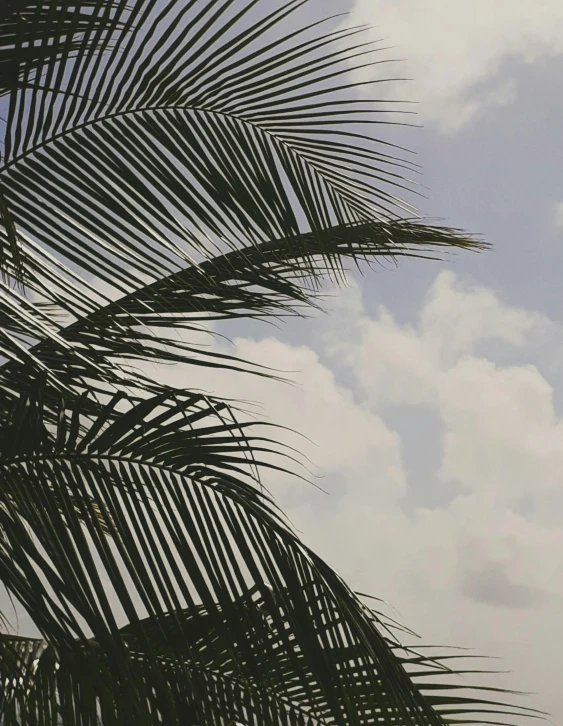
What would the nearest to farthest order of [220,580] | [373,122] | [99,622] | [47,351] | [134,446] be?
[99,622]
[220,580]
[134,446]
[373,122]
[47,351]

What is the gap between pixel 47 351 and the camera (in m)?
2.27

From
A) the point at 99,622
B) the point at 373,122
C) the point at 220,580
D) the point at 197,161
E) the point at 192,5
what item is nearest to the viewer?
the point at 99,622

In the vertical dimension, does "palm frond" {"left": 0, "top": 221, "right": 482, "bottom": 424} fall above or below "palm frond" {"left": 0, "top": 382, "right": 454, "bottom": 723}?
above

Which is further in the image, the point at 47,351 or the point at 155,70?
the point at 47,351

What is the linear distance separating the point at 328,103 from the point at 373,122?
126mm

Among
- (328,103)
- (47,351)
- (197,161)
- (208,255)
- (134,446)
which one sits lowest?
(134,446)

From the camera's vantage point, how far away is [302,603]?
1.39 meters

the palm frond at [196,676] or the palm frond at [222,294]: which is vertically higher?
the palm frond at [222,294]

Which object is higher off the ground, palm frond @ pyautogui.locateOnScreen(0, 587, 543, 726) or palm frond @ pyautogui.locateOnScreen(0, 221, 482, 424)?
palm frond @ pyautogui.locateOnScreen(0, 221, 482, 424)

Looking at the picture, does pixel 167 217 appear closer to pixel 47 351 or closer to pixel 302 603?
pixel 47 351

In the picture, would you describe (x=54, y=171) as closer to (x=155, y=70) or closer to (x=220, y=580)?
(x=155, y=70)

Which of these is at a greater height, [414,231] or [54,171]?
[414,231]

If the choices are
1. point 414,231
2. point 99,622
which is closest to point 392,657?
point 99,622

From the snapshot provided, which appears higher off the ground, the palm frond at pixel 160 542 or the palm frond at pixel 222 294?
the palm frond at pixel 222 294
